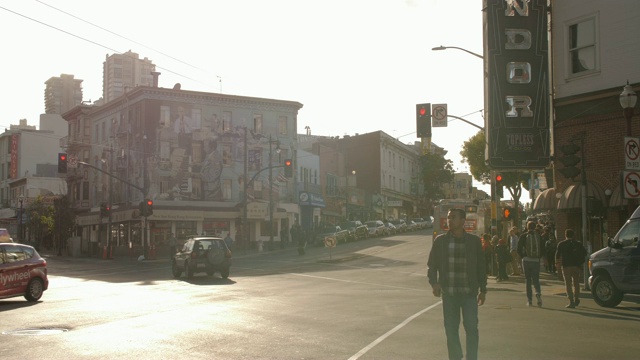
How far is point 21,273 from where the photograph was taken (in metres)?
18.4

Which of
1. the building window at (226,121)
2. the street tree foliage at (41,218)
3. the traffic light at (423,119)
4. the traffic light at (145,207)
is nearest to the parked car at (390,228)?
the building window at (226,121)

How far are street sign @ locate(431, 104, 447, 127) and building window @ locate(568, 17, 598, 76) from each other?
586cm

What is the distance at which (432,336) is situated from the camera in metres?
11.4

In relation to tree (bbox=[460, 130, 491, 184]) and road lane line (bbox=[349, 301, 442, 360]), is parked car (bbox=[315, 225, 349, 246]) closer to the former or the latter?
tree (bbox=[460, 130, 491, 184])

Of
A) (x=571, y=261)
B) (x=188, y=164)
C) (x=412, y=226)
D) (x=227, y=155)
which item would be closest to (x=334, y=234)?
(x=227, y=155)

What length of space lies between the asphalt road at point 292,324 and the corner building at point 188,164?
3365 cm

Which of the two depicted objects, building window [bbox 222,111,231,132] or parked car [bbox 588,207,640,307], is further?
building window [bbox 222,111,231,132]

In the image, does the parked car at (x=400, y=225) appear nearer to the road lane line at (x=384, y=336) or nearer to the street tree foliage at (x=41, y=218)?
the street tree foliage at (x=41, y=218)

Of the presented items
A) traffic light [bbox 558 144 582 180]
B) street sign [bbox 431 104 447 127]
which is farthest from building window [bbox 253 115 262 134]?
traffic light [bbox 558 144 582 180]

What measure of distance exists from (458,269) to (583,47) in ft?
63.1

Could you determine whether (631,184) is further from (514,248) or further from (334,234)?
(334,234)

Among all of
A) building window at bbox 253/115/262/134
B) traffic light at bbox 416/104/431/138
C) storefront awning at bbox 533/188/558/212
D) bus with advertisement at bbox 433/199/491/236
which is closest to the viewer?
storefront awning at bbox 533/188/558/212

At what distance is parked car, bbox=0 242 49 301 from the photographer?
58.7ft

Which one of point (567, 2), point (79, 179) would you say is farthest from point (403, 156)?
point (567, 2)
